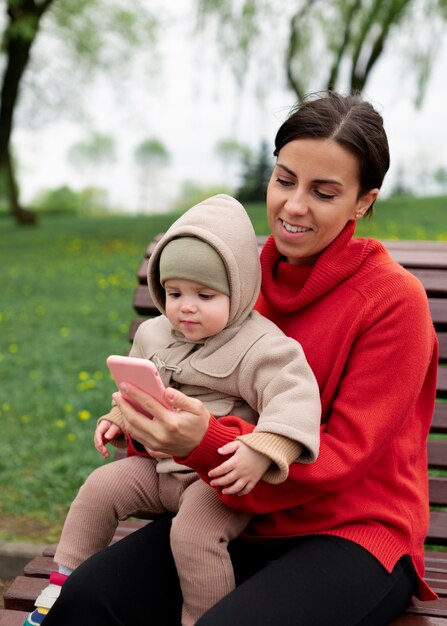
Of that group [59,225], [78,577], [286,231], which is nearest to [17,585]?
[78,577]

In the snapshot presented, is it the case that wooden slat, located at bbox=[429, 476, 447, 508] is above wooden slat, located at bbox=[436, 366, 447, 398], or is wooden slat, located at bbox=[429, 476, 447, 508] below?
below

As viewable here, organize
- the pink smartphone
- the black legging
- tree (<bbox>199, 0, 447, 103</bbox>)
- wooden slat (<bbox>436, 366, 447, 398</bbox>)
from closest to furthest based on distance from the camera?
the pink smartphone < the black legging < wooden slat (<bbox>436, 366, 447, 398</bbox>) < tree (<bbox>199, 0, 447, 103</bbox>)

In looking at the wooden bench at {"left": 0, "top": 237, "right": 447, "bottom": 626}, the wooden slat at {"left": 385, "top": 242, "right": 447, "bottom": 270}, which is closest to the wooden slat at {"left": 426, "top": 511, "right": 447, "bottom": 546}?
the wooden bench at {"left": 0, "top": 237, "right": 447, "bottom": 626}

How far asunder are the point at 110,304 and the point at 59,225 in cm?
997

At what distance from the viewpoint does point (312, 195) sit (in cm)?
205

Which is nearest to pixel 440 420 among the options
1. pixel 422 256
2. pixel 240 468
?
pixel 422 256

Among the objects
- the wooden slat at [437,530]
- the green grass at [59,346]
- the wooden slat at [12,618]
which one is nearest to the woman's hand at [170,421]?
the wooden slat at [12,618]

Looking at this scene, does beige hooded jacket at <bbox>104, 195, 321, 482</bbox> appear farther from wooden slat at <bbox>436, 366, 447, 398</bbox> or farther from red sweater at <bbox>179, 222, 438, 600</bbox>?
wooden slat at <bbox>436, 366, 447, 398</bbox>

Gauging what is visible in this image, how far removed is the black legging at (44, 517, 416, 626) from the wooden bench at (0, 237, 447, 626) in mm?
153

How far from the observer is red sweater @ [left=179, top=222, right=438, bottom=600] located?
6.38 feet

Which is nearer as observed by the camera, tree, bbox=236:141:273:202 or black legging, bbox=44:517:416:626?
black legging, bbox=44:517:416:626

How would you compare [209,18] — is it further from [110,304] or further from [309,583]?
[309,583]

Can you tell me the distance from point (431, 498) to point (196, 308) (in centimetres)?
134

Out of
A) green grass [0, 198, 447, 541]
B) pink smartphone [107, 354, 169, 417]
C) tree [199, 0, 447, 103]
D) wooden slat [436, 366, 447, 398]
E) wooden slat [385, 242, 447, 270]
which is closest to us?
pink smartphone [107, 354, 169, 417]
